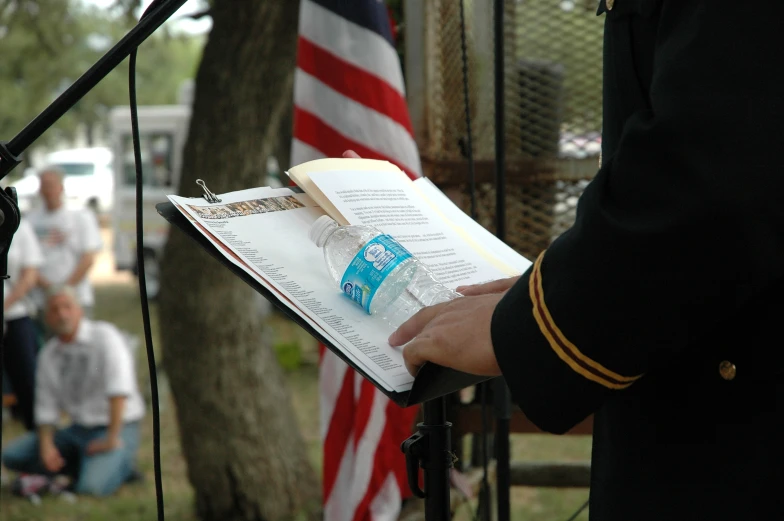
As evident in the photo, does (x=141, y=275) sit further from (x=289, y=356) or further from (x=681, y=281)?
(x=289, y=356)

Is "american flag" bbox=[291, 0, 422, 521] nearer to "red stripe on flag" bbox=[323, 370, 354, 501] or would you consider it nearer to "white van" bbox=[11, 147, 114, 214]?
"red stripe on flag" bbox=[323, 370, 354, 501]

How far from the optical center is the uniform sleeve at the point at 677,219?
2.69ft

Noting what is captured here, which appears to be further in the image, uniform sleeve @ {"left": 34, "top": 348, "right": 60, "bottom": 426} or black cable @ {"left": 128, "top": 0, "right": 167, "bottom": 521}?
uniform sleeve @ {"left": 34, "top": 348, "right": 60, "bottom": 426}

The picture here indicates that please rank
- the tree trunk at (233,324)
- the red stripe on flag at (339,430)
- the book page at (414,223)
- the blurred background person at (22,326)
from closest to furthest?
1. the book page at (414,223)
2. the red stripe on flag at (339,430)
3. the tree trunk at (233,324)
4. the blurred background person at (22,326)

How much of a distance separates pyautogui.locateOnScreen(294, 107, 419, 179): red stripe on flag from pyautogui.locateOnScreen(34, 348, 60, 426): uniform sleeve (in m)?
3.59

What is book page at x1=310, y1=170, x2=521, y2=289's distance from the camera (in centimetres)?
125

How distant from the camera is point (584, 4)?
90.3 inches

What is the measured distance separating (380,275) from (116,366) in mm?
4660

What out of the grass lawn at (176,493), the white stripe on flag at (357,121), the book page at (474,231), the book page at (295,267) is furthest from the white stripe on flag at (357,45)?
the grass lawn at (176,493)

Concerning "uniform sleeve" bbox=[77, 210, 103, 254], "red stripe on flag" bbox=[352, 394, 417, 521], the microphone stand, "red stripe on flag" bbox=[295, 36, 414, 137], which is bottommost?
"uniform sleeve" bbox=[77, 210, 103, 254]

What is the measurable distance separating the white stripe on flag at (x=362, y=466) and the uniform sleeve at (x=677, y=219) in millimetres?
1778

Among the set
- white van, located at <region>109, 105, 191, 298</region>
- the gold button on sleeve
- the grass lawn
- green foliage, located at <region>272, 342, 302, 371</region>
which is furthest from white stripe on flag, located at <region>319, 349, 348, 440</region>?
white van, located at <region>109, 105, 191, 298</region>

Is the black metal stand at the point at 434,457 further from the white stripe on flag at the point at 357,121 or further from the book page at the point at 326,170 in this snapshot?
the white stripe on flag at the point at 357,121

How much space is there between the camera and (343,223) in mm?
1236
